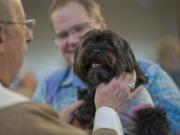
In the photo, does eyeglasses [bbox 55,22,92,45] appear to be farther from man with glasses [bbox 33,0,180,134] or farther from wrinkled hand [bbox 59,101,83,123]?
wrinkled hand [bbox 59,101,83,123]

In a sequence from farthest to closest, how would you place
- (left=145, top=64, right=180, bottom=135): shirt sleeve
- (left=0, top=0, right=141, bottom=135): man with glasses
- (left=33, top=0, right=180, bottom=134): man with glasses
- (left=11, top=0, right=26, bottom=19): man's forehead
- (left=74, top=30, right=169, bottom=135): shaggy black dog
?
(left=33, top=0, right=180, bottom=134): man with glasses, (left=145, top=64, right=180, bottom=135): shirt sleeve, (left=74, top=30, right=169, bottom=135): shaggy black dog, (left=11, top=0, right=26, bottom=19): man's forehead, (left=0, top=0, right=141, bottom=135): man with glasses

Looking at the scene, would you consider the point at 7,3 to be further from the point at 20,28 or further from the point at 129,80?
the point at 129,80

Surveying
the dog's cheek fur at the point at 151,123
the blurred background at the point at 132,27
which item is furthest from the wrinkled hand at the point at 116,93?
the blurred background at the point at 132,27

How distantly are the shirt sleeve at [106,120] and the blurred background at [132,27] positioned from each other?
23.6ft

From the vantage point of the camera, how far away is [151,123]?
9.46 ft

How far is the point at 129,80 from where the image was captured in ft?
9.61

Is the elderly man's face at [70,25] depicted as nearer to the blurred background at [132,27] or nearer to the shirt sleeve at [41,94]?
the shirt sleeve at [41,94]

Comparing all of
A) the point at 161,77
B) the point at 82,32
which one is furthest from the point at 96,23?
the point at 161,77

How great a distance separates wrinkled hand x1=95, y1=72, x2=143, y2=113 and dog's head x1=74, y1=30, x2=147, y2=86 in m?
0.03

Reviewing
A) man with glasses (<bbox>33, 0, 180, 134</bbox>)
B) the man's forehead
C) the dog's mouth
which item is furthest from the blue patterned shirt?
the man's forehead

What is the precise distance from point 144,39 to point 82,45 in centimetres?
711

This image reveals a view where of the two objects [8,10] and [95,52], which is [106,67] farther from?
A: [8,10]

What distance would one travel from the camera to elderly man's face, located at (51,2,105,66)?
351 centimetres

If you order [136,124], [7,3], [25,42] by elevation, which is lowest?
[136,124]
